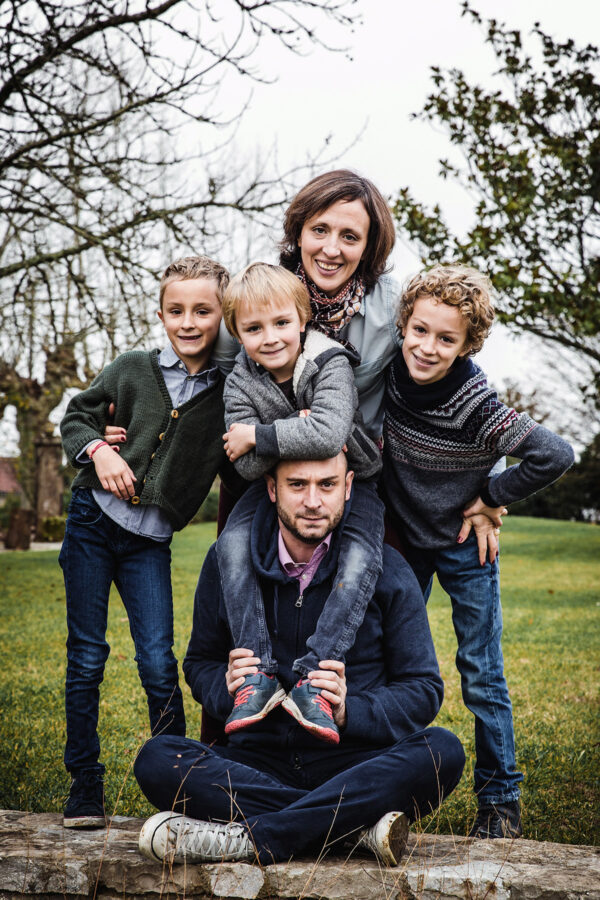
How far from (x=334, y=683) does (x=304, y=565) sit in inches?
19.9

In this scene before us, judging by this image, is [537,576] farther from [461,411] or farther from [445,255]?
[461,411]

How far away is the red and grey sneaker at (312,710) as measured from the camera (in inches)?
107

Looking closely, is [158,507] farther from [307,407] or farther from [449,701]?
[449,701]

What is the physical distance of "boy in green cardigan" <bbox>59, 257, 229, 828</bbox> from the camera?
3.36 metres

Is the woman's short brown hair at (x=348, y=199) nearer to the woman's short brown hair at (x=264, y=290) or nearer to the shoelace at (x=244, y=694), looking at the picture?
the woman's short brown hair at (x=264, y=290)

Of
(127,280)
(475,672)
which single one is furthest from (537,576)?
(475,672)

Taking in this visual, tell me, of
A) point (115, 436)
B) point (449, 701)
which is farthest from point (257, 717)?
point (449, 701)

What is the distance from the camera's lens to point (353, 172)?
11.0 feet

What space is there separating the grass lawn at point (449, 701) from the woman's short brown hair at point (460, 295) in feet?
7.02

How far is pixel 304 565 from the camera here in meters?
3.17

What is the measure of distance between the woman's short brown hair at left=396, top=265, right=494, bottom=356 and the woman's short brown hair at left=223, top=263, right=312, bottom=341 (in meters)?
0.40

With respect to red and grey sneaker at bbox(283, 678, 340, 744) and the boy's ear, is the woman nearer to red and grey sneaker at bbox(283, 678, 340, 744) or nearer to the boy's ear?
the boy's ear

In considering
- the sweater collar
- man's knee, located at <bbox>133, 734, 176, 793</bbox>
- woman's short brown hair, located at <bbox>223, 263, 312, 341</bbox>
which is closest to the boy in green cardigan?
woman's short brown hair, located at <bbox>223, 263, 312, 341</bbox>

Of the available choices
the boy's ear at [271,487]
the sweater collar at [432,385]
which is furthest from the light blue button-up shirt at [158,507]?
the sweater collar at [432,385]
